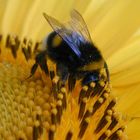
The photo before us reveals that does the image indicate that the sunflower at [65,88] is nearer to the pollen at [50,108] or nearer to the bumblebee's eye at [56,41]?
the pollen at [50,108]

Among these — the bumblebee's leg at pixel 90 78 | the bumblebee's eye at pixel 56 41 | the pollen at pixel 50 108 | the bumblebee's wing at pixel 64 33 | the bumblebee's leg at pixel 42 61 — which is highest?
the bumblebee's wing at pixel 64 33

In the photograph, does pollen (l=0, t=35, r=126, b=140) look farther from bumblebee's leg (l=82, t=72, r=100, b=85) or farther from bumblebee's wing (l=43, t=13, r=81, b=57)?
bumblebee's wing (l=43, t=13, r=81, b=57)

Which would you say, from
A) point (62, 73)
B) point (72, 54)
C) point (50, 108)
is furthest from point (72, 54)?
point (50, 108)

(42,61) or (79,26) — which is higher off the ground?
(79,26)

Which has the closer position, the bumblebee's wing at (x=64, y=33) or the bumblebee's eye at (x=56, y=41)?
the bumblebee's wing at (x=64, y=33)

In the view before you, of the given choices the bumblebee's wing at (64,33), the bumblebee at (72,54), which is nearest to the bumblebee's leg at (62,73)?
the bumblebee at (72,54)

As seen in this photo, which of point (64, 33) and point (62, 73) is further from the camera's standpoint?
point (62, 73)

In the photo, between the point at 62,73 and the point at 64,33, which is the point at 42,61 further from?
the point at 64,33

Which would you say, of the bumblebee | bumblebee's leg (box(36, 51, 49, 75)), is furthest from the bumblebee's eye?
bumblebee's leg (box(36, 51, 49, 75))

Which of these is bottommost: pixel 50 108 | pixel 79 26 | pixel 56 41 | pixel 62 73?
pixel 50 108
